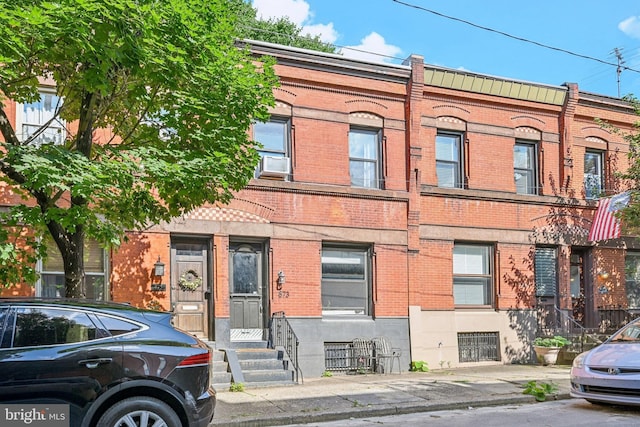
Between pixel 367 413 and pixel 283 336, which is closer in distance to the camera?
pixel 367 413

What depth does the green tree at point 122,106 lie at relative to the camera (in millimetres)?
7484

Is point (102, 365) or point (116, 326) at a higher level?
point (116, 326)

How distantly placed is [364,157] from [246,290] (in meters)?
4.43

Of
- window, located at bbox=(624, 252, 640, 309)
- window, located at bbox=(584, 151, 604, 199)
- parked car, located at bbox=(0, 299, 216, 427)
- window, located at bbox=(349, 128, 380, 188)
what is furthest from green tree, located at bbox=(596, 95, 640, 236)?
parked car, located at bbox=(0, 299, 216, 427)

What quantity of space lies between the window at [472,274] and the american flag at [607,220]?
2822mm

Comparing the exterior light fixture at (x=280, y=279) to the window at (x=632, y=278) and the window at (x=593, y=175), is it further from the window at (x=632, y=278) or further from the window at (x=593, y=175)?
the window at (x=632, y=278)

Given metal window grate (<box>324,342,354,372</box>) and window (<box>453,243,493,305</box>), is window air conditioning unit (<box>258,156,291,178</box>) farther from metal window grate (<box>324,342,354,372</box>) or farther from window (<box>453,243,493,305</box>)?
window (<box>453,243,493,305</box>)

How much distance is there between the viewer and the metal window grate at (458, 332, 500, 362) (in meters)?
16.3

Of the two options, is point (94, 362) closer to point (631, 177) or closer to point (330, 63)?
point (330, 63)

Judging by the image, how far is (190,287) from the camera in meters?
13.6

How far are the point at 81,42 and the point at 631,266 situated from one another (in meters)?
16.9

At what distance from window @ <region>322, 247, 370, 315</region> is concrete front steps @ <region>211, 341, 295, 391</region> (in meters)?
2.11

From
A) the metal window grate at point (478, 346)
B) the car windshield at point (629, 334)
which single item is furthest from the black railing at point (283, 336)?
the car windshield at point (629, 334)

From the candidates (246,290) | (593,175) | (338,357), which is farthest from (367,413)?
(593,175)
